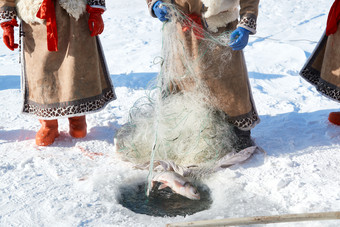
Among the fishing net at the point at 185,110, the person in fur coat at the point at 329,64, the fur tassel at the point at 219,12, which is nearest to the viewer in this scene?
the fur tassel at the point at 219,12

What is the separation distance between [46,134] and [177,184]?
127 cm

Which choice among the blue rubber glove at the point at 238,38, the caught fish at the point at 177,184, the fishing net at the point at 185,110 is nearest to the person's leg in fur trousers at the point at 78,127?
the fishing net at the point at 185,110

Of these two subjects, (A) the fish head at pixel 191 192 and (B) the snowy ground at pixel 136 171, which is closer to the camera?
(B) the snowy ground at pixel 136 171

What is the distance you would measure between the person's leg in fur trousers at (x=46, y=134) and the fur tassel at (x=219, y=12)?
4.85ft

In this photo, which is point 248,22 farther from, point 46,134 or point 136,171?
point 46,134

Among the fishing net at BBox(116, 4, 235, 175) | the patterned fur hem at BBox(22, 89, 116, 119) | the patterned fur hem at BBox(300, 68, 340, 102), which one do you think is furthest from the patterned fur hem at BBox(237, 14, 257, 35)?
the patterned fur hem at BBox(22, 89, 116, 119)

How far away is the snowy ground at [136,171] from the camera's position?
2.55m

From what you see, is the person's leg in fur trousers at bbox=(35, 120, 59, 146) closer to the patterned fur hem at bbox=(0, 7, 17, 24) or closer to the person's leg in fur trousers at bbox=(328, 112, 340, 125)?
the patterned fur hem at bbox=(0, 7, 17, 24)

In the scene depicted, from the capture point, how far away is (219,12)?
2.90 meters

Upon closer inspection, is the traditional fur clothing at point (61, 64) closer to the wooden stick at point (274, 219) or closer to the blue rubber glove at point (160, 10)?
the blue rubber glove at point (160, 10)

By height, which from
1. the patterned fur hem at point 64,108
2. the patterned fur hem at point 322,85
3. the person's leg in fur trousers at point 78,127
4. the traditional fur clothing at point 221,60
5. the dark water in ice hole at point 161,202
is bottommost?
the dark water in ice hole at point 161,202

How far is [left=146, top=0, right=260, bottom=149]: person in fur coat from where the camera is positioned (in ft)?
9.51

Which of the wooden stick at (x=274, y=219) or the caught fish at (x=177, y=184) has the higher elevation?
the wooden stick at (x=274, y=219)

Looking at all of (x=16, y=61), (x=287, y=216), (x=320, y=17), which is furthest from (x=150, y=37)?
(x=287, y=216)
